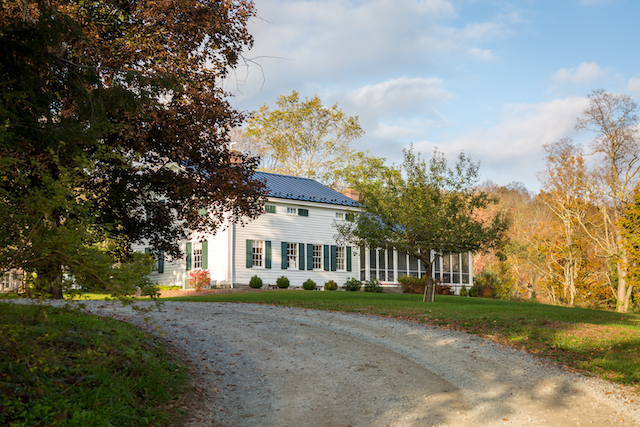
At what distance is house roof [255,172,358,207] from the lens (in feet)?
83.6

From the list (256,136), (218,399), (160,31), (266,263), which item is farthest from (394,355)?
(256,136)

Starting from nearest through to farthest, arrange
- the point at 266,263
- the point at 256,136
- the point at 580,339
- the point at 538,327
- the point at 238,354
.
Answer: the point at 238,354
the point at 580,339
the point at 538,327
the point at 266,263
the point at 256,136

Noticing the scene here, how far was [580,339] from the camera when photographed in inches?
461

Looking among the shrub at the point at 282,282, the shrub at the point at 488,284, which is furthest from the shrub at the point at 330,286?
the shrub at the point at 488,284

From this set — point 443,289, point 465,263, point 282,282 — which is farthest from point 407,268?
point 282,282

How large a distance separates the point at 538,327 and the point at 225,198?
836 centimetres

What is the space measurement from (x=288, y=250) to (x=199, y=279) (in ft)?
14.7

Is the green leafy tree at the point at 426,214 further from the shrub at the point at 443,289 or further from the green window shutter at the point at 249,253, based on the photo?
the shrub at the point at 443,289

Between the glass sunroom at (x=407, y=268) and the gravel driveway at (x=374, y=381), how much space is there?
49.1 feet

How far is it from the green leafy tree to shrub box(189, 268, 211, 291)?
7.98m

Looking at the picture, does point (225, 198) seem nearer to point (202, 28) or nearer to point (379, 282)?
point (202, 28)

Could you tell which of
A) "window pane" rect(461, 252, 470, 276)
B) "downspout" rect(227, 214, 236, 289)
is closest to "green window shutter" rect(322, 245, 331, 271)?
"downspout" rect(227, 214, 236, 289)

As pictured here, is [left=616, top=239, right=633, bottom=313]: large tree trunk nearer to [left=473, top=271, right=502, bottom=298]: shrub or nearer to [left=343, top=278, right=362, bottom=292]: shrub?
[left=473, top=271, right=502, bottom=298]: shrub

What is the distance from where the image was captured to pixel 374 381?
780 centimetres
